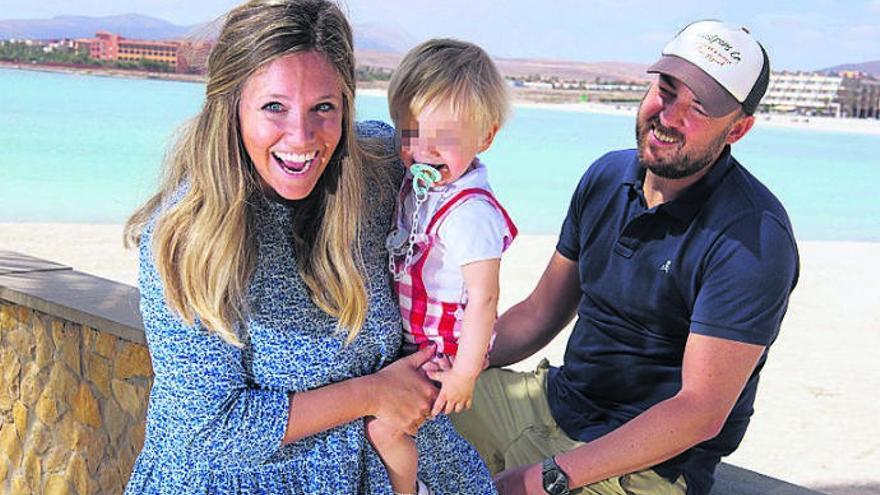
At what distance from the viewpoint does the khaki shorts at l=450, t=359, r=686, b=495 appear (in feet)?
8.15

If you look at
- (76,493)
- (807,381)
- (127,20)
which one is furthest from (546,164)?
(127,20)

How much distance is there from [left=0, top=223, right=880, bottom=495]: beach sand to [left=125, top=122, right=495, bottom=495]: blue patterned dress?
4.05 meters

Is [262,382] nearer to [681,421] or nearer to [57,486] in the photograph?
[681,421]

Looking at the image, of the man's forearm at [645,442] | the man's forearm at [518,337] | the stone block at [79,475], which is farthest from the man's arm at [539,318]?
the stone block at [79,475]

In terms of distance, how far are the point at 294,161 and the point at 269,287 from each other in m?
0.22

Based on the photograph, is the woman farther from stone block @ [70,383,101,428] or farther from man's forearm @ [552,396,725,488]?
stone block @ [70,383,101,428]

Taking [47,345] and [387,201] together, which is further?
[47,345]

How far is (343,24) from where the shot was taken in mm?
1868

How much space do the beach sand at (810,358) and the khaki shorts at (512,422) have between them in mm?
3280

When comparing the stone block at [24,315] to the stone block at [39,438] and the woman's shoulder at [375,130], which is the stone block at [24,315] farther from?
the woman's shoulder at [375,130]

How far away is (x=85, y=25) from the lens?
9669cm

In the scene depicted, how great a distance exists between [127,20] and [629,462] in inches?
3721

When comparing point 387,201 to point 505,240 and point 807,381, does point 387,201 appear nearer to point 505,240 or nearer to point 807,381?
point 505,240

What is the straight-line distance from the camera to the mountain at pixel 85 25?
79.2 metres
